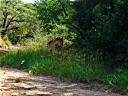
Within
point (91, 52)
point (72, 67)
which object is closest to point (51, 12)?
point (91, 52)

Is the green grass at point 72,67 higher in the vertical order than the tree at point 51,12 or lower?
lower

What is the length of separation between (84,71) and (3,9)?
41.4m

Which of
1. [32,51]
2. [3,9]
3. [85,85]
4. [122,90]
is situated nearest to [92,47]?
[85,85]

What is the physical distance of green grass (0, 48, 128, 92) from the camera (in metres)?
11.4

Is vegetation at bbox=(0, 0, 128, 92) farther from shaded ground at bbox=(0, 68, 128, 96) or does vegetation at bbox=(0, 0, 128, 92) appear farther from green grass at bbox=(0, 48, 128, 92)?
shaded ground at bbox=(0, 68, 128, 96)

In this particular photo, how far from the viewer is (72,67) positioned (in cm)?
1345

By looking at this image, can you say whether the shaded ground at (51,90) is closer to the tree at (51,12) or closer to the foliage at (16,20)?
the tree at (51,12)

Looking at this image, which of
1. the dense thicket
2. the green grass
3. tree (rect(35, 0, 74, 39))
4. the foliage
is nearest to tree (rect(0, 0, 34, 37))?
the foliage

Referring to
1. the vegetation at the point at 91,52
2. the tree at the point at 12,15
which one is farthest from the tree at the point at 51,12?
the tree at the point at 12,15

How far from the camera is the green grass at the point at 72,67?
11.4 meters

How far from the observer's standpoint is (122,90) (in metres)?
10.3

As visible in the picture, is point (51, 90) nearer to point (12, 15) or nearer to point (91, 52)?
point (91, 52)

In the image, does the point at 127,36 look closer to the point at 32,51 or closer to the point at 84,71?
the point at 84,71

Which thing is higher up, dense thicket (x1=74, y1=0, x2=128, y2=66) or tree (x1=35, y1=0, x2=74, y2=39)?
tree (x1=35, y1=0, x2=74, y2=39)
